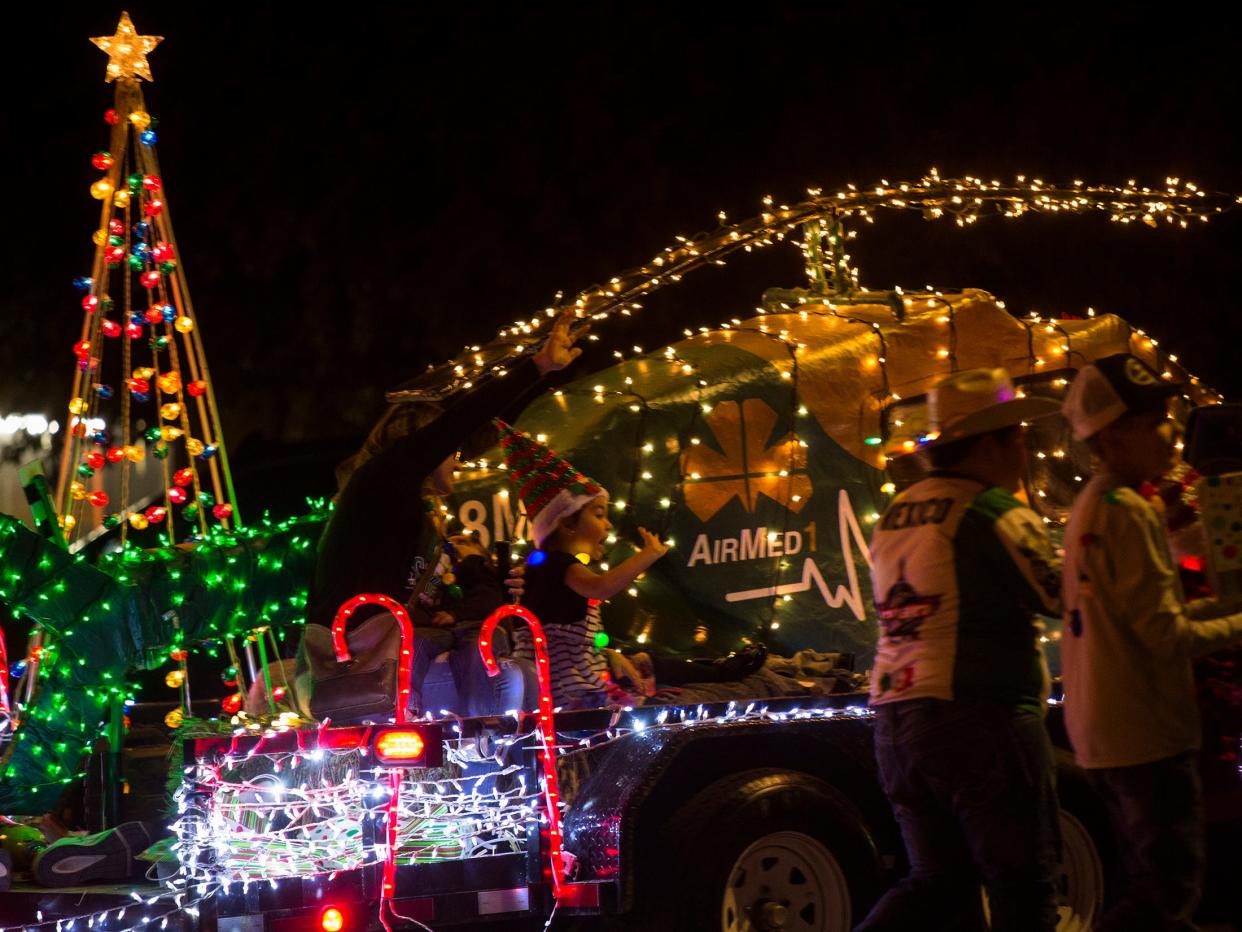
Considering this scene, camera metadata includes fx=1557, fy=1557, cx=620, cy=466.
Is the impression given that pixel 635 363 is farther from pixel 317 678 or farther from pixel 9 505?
pixel 9 505

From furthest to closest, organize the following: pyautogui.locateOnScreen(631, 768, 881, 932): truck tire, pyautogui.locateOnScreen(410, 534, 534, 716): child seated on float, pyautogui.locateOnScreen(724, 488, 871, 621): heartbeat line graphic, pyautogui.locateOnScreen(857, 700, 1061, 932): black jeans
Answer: pyautogui.locateOnScreen(724, 488, 871, 621): heartbeat line graphic
pyautogui.locateOnScreen(410, 534, 534, 716): child seated on float
pyautogui.locateOnScreen(631, 768, 881, 932): truck tire
pyautogui.locateOnScreen(857, 700, 1061, 932): black jeans

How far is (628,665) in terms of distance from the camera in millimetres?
6516

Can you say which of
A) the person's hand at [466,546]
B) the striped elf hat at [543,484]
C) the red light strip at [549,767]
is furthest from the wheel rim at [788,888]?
the person's hand at [466,546]

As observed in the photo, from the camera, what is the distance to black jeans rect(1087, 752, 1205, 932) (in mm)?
4027

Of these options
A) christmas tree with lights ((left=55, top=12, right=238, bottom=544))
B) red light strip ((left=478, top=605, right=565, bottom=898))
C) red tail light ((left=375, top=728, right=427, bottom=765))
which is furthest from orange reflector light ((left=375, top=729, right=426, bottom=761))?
christmas tree with lights ((left=55, top=12, right=238, bottom=544))

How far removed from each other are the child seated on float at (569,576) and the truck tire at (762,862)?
759 mm

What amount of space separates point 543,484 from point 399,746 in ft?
5.49

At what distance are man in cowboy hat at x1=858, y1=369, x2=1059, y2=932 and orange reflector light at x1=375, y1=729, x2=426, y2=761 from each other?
1.40 metres

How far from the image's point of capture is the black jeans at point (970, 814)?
401 cm

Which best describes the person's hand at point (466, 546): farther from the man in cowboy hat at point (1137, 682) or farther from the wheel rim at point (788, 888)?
the man in cowboy hat at point (1137, 682)

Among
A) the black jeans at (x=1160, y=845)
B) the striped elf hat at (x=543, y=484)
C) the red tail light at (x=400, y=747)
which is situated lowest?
the black jeans at (x=1160, y=845)

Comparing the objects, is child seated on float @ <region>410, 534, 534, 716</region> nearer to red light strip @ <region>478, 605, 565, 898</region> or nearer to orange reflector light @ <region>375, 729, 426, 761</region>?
red light strip @ <region>478, 605, 565, 898</region>

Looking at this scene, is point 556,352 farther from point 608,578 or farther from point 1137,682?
point 1137,682

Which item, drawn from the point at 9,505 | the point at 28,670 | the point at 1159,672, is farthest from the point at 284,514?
the point at 1159,672
